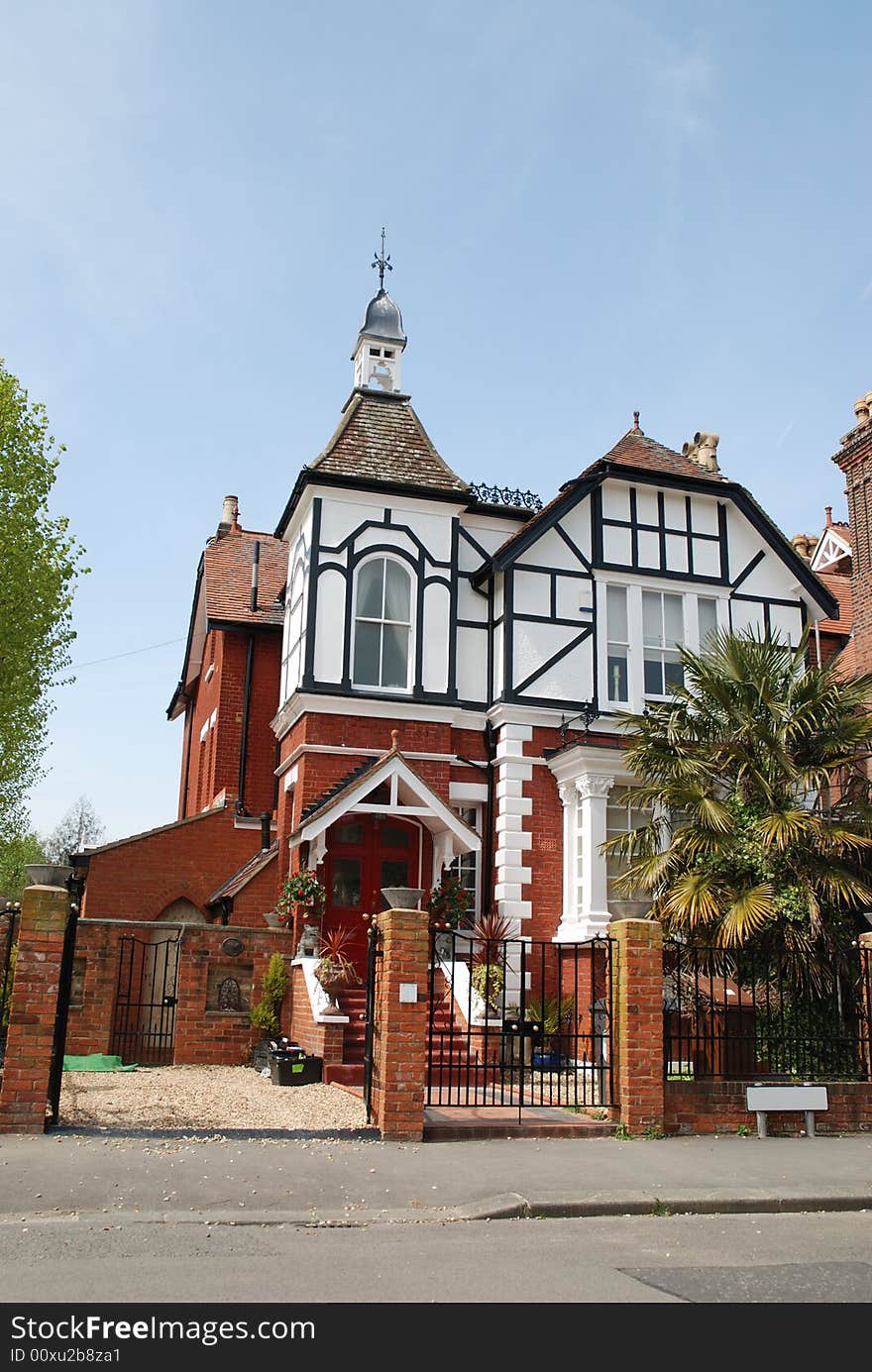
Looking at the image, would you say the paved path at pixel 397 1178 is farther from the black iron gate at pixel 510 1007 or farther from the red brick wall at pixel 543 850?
the red brick wall at pixel 543 850

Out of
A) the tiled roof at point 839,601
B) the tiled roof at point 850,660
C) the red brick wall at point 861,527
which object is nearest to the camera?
the red brick wall at point 861,527

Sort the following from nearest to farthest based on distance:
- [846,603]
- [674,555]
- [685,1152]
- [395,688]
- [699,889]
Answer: [685,1152]
[699,889]
[395,688]
[674,555]
[846,603]

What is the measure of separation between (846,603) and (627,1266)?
81.3 feet

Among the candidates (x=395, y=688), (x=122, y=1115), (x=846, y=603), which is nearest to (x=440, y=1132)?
(x=122, y=1115)

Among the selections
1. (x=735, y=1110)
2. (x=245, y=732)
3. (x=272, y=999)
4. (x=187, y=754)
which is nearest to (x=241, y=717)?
(x=245, y=732)

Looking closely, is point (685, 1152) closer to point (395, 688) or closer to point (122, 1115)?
point (122, 1115)

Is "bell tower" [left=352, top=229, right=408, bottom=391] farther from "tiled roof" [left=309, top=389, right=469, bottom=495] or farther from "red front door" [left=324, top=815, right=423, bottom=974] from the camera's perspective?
"red front door" [left=324, top=815, right=423, bottom=974]

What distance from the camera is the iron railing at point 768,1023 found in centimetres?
1326

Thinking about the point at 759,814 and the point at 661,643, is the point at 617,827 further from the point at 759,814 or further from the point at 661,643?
the point at 759,814

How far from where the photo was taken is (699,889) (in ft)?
45.4

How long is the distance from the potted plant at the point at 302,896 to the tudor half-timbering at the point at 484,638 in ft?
1.43

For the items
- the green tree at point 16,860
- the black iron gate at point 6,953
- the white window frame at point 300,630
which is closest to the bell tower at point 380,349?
the white window frame at point 300,630

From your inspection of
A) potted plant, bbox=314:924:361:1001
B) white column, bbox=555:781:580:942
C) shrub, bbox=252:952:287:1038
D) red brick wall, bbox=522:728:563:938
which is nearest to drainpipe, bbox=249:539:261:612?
red brick wall, bbox=522:728:563:938

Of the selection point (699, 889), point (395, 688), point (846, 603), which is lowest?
point (699, 889)
